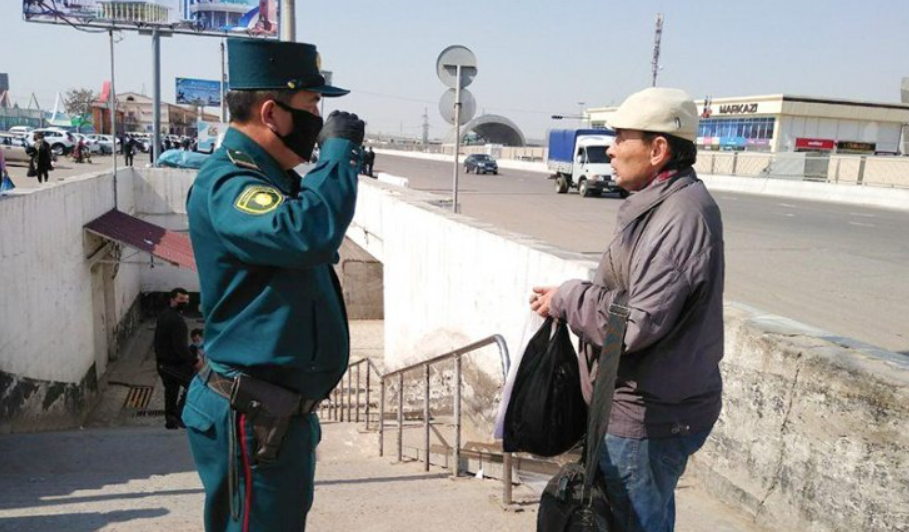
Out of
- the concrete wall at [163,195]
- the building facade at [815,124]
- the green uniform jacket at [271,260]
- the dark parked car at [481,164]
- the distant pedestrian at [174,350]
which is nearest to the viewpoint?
the green uniform jacket at [271,260]

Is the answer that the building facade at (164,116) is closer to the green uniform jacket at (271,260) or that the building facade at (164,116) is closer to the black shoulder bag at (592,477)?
the green uniform jacket at (271,260)

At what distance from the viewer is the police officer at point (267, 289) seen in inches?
74.5

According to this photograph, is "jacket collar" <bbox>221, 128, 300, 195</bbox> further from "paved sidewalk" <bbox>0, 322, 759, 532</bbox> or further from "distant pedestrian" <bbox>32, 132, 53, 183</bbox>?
"distant pedestrian" <bbox>32, 132, 53, 183</bbox>

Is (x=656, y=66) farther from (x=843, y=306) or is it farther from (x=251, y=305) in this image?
(x=251, y=305)

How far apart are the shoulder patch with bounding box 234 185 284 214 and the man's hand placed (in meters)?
0.96

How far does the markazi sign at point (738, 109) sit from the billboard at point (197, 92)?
136ft

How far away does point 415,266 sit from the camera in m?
9.71

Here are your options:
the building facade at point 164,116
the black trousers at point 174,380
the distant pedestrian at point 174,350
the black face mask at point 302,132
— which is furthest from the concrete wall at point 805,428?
the building facade at point 164,116

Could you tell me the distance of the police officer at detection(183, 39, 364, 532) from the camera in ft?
6.21

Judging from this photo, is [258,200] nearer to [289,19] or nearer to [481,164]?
[289,19]

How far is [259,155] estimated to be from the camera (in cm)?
210

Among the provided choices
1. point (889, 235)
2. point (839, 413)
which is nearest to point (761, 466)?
point (839, 413)

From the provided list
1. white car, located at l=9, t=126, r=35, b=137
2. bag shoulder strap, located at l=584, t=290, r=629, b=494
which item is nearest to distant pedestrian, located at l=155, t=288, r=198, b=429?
bag shoulder strap, located at l=584, t=290, r=629, b=494

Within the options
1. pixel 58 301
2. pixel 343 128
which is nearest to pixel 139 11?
pixel 58 301
